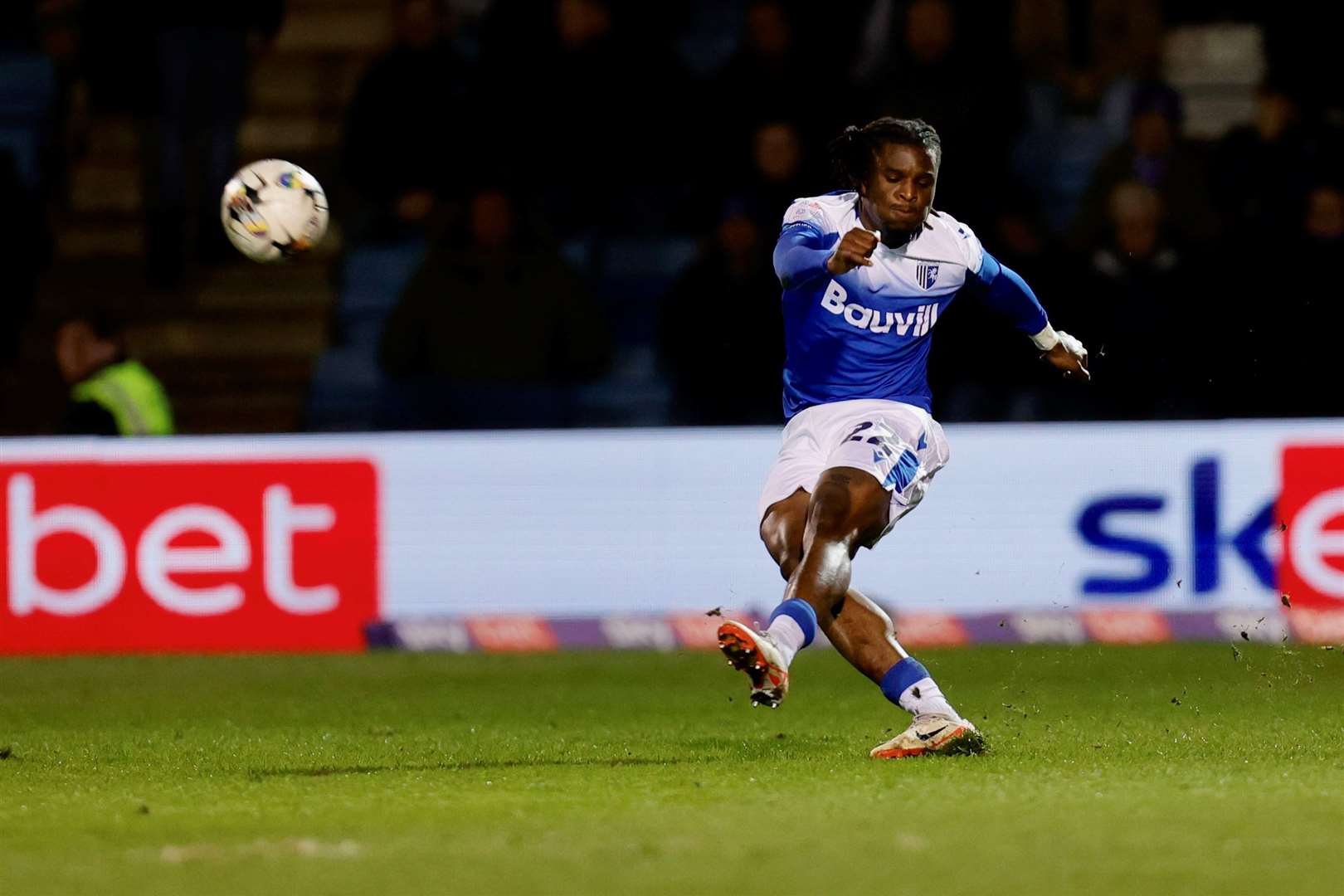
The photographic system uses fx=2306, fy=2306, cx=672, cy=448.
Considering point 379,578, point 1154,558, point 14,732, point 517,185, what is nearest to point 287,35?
point 517,185

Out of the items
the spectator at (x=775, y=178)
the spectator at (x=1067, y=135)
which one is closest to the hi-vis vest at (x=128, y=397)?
the spectator at (x=775, y=178)

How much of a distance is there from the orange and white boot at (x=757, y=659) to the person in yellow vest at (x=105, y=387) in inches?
265

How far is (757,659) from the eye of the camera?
19.9 ft

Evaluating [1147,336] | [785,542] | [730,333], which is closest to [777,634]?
[785,542]

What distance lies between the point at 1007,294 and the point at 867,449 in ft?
2.69

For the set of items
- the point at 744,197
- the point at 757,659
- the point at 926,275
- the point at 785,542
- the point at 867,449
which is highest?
the point at 926,275

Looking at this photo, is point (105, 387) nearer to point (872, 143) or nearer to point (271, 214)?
point (271, 214)

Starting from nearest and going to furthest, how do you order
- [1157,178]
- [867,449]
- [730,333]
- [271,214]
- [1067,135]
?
[867,449] < [271,214] < [730,333] < [1157,178] < [1067,135]

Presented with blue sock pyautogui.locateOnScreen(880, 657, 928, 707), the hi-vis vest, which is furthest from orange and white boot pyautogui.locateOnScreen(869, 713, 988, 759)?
the hi-vis vest

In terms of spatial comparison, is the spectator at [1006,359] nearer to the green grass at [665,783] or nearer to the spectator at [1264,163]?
the spectator at [1264,163]

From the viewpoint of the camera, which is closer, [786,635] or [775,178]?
[786,635]

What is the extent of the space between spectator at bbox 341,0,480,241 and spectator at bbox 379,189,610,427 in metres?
1.30

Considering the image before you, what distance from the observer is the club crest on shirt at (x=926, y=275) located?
700 centimetres

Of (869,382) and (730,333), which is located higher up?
(869,382)
